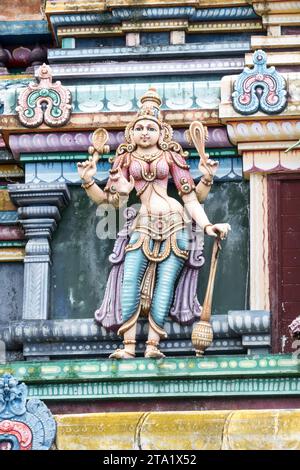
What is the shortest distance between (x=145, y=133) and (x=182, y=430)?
2895 mm

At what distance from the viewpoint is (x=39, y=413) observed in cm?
1788

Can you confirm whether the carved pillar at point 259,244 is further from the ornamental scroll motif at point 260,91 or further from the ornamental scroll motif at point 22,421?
the ornamental scroll motif at point 22,421

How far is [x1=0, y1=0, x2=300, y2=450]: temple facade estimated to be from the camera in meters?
18.2

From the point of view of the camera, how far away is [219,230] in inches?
742

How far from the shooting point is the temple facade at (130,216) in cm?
1816

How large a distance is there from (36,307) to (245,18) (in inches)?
143

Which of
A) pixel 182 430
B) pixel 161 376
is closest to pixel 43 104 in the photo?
pixel 161 376

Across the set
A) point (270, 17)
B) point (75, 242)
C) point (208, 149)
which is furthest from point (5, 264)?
point (270, 17)

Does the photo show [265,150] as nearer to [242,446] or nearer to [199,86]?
[199,86]

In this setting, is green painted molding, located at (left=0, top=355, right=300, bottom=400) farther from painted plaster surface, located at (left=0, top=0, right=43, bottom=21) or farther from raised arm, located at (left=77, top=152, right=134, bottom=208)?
painted plaster surface, located at (left=0, top=0, right=43, bottom=21)

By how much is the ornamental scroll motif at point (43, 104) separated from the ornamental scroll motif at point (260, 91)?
4.81 feet

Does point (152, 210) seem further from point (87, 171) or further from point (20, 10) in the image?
point (20, 10)

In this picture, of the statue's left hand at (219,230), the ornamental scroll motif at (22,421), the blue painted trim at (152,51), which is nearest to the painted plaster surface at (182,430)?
the ornamental scroll motif at (22,421)
